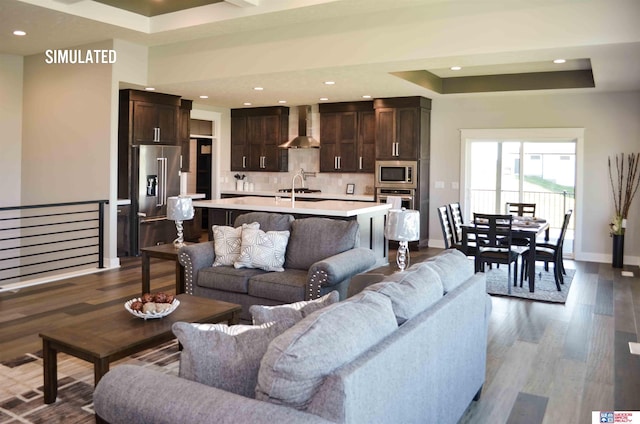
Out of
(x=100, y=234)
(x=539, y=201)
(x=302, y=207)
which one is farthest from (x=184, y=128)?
(x=539, y=201)

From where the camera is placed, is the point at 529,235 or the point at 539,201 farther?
the point at 539,201

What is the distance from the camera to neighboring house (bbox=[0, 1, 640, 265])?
17.3ft

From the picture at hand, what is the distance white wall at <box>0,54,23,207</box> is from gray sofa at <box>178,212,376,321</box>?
16.1ft

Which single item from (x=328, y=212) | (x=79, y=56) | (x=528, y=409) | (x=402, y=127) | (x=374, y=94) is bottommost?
(x=528, y=409)

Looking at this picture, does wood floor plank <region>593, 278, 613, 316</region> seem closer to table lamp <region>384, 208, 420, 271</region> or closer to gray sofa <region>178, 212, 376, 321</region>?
gray sofa <region>178, 212, 376, 321</region>

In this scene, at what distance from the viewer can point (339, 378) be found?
171 cm

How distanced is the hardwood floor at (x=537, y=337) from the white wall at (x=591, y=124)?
4.13ft

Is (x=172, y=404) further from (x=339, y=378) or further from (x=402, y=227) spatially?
(x=402, y=227)

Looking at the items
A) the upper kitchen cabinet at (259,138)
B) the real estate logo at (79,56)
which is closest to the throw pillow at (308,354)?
the real estate logo at (79,56)

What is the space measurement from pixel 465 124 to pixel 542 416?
22.6 feet

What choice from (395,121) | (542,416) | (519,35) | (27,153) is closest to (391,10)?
(519,35)

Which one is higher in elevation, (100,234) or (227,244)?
(227,244)

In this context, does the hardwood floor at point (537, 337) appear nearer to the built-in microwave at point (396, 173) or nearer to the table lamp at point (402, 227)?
the table lamp at point (402, 227)

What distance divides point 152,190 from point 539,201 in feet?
20.7
